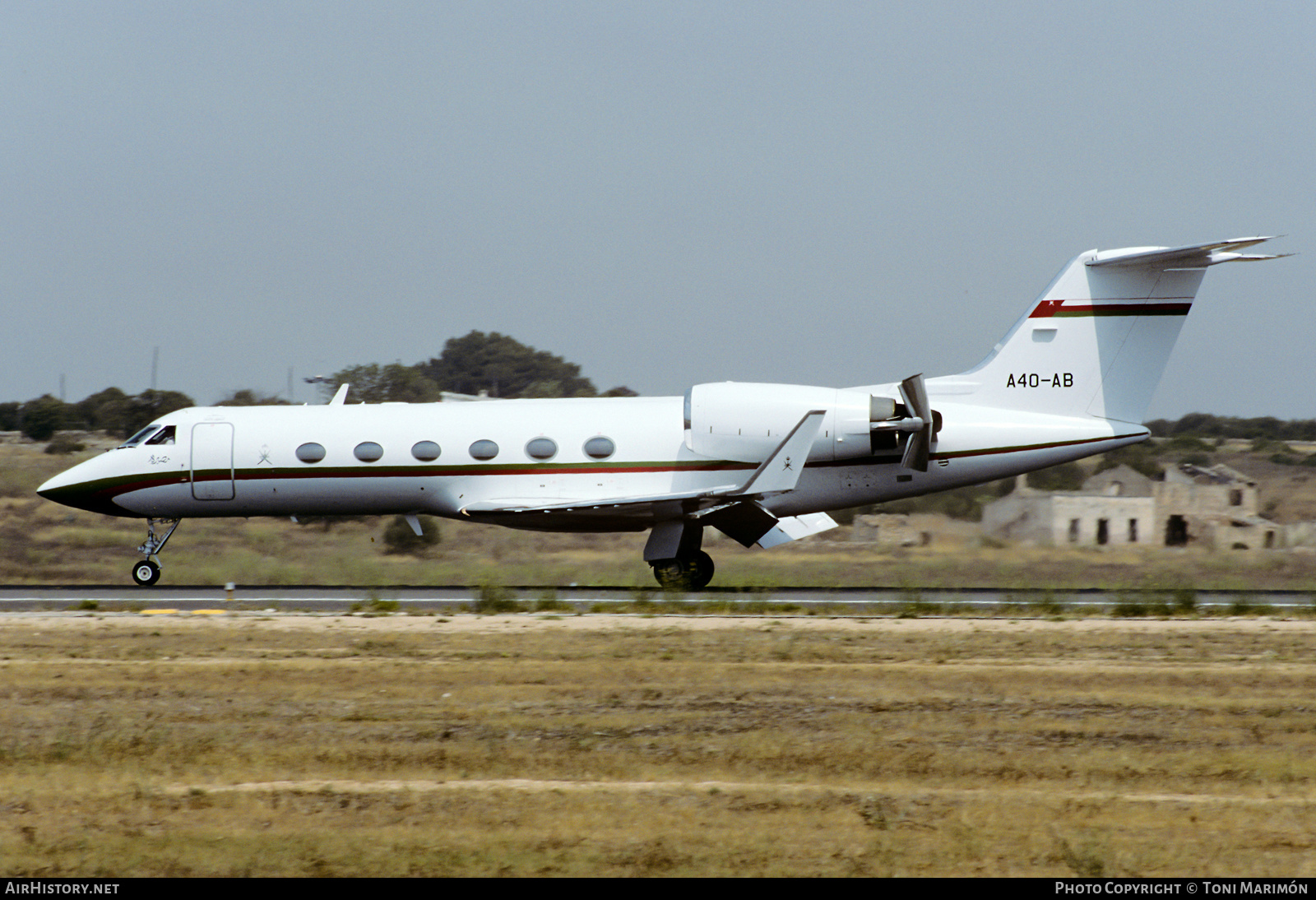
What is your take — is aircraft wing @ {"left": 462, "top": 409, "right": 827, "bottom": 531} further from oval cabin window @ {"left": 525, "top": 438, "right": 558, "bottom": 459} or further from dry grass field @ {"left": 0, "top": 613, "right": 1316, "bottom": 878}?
dry grass field @ {"left": 0, "top": 613, "right": 1316, "bottom": 878}

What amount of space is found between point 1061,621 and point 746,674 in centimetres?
596

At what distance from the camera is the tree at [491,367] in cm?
6625

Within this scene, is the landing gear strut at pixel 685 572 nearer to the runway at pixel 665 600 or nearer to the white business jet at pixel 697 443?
the white business jet at pixel 697 443

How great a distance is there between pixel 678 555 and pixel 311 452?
6078mm

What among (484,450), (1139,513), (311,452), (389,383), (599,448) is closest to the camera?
(599,448)

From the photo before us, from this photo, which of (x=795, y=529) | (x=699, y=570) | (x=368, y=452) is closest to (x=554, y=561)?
(x=699, y=570)

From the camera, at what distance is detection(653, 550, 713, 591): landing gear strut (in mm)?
20875

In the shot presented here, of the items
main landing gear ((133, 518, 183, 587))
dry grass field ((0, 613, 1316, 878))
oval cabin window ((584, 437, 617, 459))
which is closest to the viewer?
dry grass field ((0, 613, 1316, 878))

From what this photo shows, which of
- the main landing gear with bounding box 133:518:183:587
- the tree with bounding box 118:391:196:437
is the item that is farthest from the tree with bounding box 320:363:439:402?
the main landing gear with bounding box 133:518:183:587

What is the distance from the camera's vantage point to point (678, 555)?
68.7 ft

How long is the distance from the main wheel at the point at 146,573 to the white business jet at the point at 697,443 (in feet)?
3.40

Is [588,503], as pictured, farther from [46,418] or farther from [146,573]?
[46,418]
